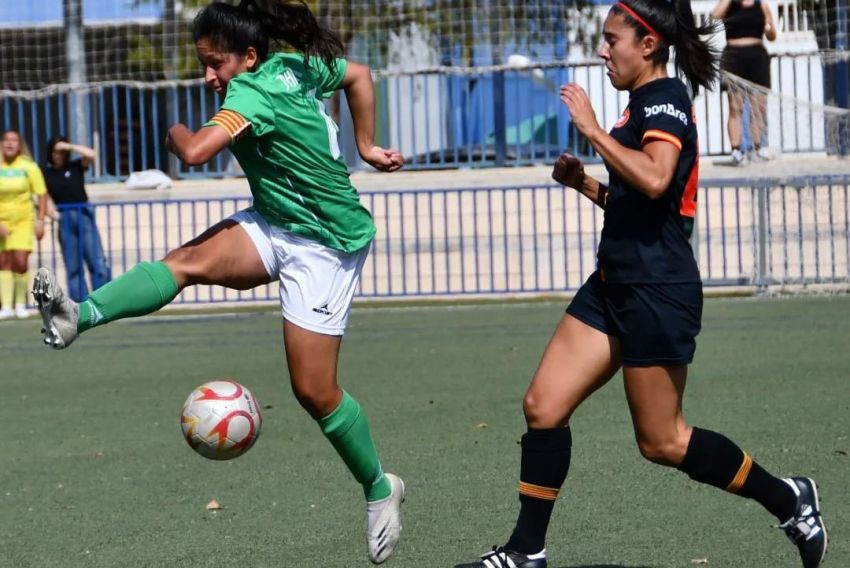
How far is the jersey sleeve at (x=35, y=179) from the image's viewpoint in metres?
15.8

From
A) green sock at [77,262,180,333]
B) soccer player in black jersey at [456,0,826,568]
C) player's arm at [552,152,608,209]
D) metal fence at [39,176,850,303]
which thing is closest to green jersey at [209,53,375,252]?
green sock at [77,262,180,333]

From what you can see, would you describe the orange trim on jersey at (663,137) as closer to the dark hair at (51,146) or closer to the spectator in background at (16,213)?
the spectator in background at (16,213)

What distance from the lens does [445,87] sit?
19.0 metres

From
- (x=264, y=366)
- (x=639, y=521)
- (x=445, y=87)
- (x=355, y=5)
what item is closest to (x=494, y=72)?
(x=445, y=87)

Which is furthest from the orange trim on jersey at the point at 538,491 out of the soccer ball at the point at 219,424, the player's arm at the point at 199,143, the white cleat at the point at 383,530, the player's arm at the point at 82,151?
the player's arm at the point at 82,151

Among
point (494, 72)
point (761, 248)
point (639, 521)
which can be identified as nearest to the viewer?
point (639, 521)

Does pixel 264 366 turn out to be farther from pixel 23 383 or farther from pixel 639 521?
pixel 639 521

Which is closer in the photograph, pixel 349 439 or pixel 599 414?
pixel 349 439

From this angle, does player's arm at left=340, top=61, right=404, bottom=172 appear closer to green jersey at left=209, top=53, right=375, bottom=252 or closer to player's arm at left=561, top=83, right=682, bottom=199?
green jersey at left=209, top=53, right=375, bottom=252

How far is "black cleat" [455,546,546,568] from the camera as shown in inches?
198

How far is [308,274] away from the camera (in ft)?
18.0

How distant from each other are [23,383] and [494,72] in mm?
9193

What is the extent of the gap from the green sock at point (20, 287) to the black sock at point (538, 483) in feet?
38.4

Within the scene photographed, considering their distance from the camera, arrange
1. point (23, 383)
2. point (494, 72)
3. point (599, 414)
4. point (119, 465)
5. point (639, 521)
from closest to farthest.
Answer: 1. point (639, 521)
2. point (119, 465)
3. point (599, 414)
4. point (23, 383)
5. point (494, 72)
